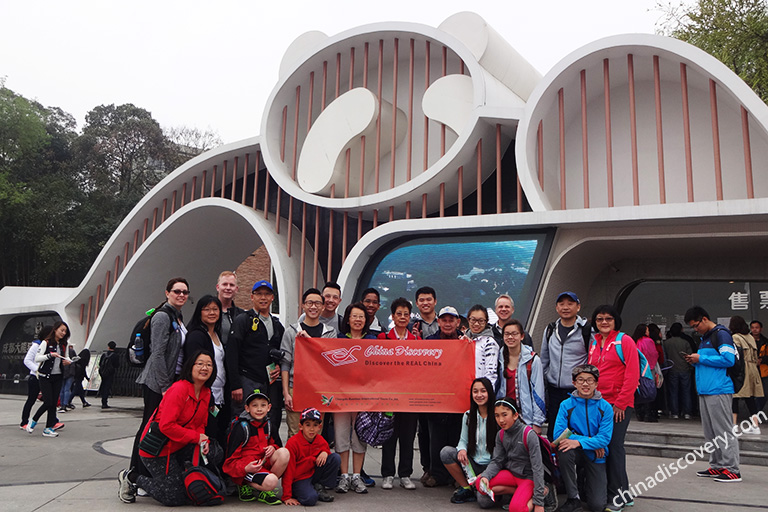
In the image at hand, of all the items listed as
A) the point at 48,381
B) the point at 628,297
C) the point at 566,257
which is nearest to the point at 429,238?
the point at 566,257

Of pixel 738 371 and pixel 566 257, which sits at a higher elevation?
pixel 566 257

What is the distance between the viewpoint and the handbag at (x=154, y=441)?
4.51 meters

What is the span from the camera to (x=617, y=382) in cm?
491

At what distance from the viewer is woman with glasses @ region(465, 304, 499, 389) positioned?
525 cm

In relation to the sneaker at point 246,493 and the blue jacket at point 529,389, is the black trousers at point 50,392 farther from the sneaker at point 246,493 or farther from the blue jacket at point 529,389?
the blue jacket at point 529,389

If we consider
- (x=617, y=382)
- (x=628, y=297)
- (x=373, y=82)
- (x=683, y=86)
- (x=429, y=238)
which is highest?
(x=373, y=82)

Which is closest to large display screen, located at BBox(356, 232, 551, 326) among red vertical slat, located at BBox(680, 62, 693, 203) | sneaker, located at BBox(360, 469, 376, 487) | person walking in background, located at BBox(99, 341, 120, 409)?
red vertical slat, located at BBox(680, 62, 693, 203)

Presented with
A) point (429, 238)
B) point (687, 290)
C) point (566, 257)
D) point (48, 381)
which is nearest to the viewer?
point (48, 381)

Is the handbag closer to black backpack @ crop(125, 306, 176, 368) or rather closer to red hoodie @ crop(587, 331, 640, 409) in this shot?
black backpack @ crop(125, 306, 176, 368)

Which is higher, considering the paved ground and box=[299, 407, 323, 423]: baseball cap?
box=[299, 407, 323, 423]: baseball cap

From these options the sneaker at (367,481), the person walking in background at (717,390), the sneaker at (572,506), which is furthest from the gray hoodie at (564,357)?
the sneaker at (367,481)

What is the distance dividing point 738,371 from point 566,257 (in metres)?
4.26

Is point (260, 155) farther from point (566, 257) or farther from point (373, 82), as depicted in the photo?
point (566, 257)

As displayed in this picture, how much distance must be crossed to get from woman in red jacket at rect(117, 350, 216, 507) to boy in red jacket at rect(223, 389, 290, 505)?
28 cm
